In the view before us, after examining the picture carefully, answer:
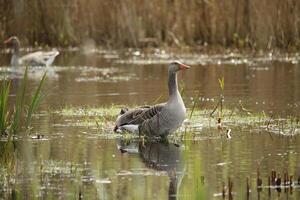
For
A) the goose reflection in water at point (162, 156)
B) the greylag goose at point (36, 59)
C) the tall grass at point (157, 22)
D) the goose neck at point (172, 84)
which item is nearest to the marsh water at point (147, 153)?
the goose reflection in water at point (162, 156)

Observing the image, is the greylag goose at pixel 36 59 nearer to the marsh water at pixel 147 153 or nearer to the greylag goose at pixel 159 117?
the marsh water at pixel 147 153

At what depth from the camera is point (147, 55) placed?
84.2 ft

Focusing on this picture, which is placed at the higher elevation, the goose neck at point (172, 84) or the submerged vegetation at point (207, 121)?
the goose neck at point (172, 84)

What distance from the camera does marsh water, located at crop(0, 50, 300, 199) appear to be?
933 cm

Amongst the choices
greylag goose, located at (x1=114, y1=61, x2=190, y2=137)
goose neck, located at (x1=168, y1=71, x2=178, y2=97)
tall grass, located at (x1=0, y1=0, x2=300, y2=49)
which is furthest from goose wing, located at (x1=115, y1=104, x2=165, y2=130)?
tall grass, located at (x1=0, y1=0, x2=300, y2=49)

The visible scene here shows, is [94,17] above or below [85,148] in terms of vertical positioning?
above

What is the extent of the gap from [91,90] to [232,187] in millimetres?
9594

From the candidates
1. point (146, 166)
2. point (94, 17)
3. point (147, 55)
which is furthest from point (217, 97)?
point (94, 17)

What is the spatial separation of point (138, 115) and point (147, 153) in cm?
115

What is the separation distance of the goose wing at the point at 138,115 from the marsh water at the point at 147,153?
0.23m

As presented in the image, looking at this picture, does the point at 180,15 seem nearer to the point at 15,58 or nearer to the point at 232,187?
the point at 15,58

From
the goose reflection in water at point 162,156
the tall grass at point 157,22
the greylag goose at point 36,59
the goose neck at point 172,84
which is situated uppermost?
the tall grass at point 157,22

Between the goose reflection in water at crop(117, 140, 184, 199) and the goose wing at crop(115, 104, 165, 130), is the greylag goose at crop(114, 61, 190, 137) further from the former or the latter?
the goose reflection in water at crop(117, 140, 184, 199)

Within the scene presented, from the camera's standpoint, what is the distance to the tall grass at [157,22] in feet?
76.1
